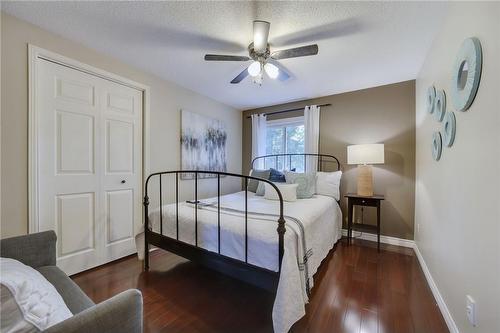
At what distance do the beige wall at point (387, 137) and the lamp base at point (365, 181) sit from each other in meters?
0.33

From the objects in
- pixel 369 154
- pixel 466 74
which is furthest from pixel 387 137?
pixel 466 74

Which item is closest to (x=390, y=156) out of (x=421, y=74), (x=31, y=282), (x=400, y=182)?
(x=400, y=182)

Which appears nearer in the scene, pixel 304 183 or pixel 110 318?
pixel 110 318

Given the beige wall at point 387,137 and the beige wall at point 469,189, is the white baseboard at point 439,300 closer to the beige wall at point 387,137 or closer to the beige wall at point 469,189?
the beige wall at point 469,189

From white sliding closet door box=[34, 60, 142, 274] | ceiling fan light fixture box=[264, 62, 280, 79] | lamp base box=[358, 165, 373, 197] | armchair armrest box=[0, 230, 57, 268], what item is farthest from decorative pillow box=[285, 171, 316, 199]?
armchair armrest box=[0, 230, 57, 268]

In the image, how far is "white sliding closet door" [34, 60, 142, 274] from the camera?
1970mm

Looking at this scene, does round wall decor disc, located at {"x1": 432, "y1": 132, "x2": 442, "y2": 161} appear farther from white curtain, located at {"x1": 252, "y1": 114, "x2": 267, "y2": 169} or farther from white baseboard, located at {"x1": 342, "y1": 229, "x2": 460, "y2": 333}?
white curtain, located at {"x1": 252, "y1": 114, "x2": 267, "y2": 169}

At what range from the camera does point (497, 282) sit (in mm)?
939

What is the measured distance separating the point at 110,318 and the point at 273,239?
96 centimetres

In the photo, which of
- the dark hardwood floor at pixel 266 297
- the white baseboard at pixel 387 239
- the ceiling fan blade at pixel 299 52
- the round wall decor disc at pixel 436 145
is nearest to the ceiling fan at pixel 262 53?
the ceiling fan blade at pixel 299 52

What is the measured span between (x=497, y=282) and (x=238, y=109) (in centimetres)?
406

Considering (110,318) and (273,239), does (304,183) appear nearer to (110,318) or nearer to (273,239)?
(273,239)

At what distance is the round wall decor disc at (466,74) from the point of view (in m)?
1.11

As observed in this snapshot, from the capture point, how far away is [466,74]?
1238 mm
